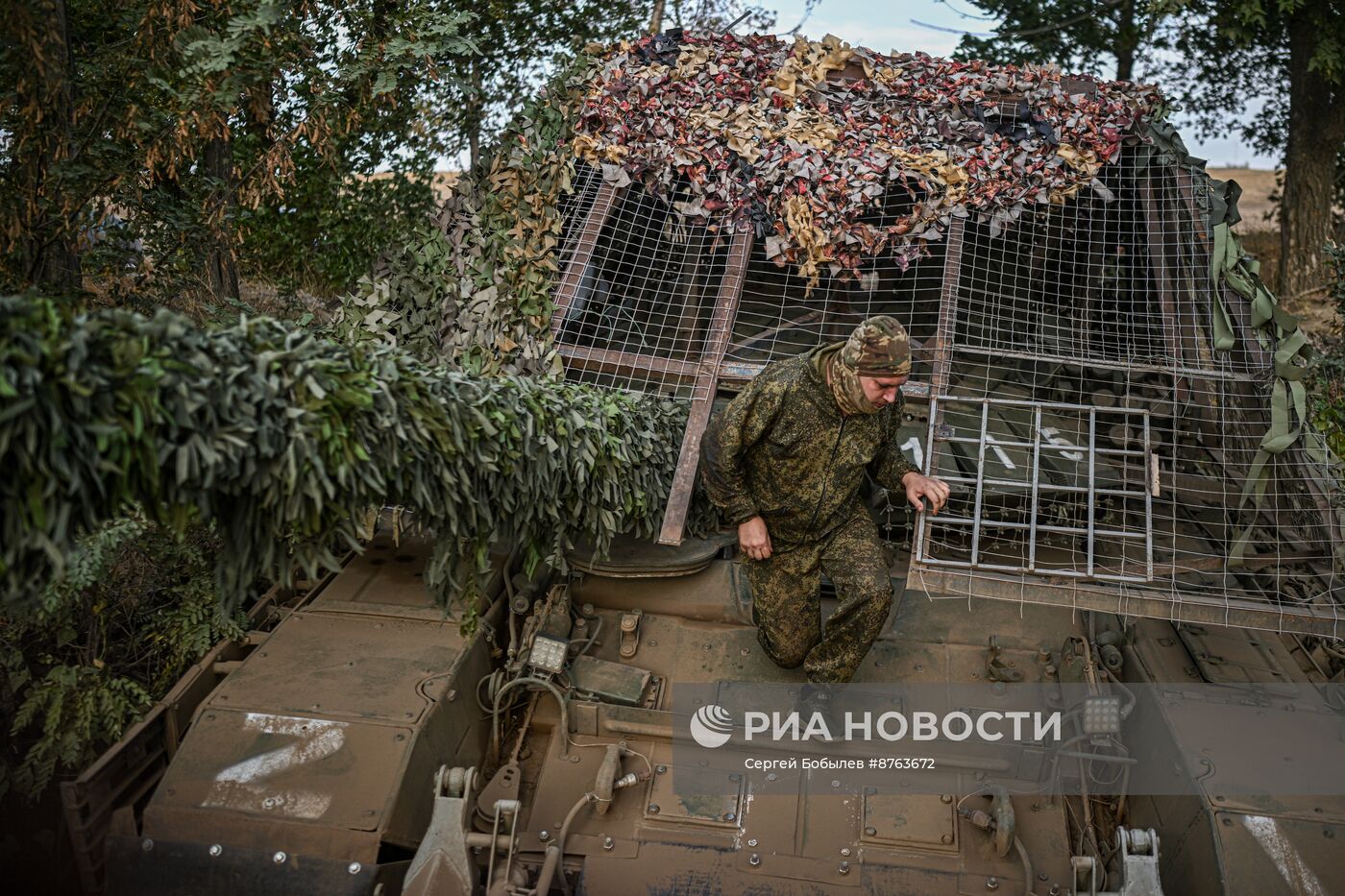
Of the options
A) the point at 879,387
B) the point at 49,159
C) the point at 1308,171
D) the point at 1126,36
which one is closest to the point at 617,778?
the point at 879,387

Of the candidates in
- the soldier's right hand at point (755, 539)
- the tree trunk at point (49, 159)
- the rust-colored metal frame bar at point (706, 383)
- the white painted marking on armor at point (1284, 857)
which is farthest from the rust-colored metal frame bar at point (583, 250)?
the white painted marking on armor at point (1284, 857)

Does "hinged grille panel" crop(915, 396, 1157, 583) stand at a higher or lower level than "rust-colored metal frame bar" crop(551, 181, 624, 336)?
lower

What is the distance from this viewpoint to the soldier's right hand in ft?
15.8

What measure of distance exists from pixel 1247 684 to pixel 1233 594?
38 cm

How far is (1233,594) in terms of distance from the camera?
5113 millimetres

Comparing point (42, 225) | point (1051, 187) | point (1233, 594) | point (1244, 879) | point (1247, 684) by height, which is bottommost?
point (1244, 879)

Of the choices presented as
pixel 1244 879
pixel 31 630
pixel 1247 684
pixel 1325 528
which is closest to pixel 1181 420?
pixel 1325 528

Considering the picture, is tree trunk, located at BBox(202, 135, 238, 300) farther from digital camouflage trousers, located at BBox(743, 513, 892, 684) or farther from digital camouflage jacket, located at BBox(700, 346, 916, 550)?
digital camouflage trousers, located at BBox(743, 513, 892, 684)

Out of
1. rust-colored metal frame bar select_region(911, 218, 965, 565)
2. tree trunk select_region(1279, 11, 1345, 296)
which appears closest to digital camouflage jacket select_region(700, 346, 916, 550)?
rust-colored metal frame bar select_region(911, 218, 965, 565)

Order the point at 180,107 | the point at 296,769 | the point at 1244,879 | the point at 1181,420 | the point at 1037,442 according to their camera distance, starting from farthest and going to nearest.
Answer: the point at 180,107, the point at 1181,420, the point at 1037,442, the point at 296,769, the point at 1244,879

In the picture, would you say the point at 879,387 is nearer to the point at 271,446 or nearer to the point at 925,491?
the point at 925,491

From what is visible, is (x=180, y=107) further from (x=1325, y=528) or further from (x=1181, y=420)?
(x=1325, y=528)

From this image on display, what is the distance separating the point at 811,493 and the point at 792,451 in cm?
19

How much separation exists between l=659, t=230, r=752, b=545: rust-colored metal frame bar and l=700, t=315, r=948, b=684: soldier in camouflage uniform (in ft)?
1.32
